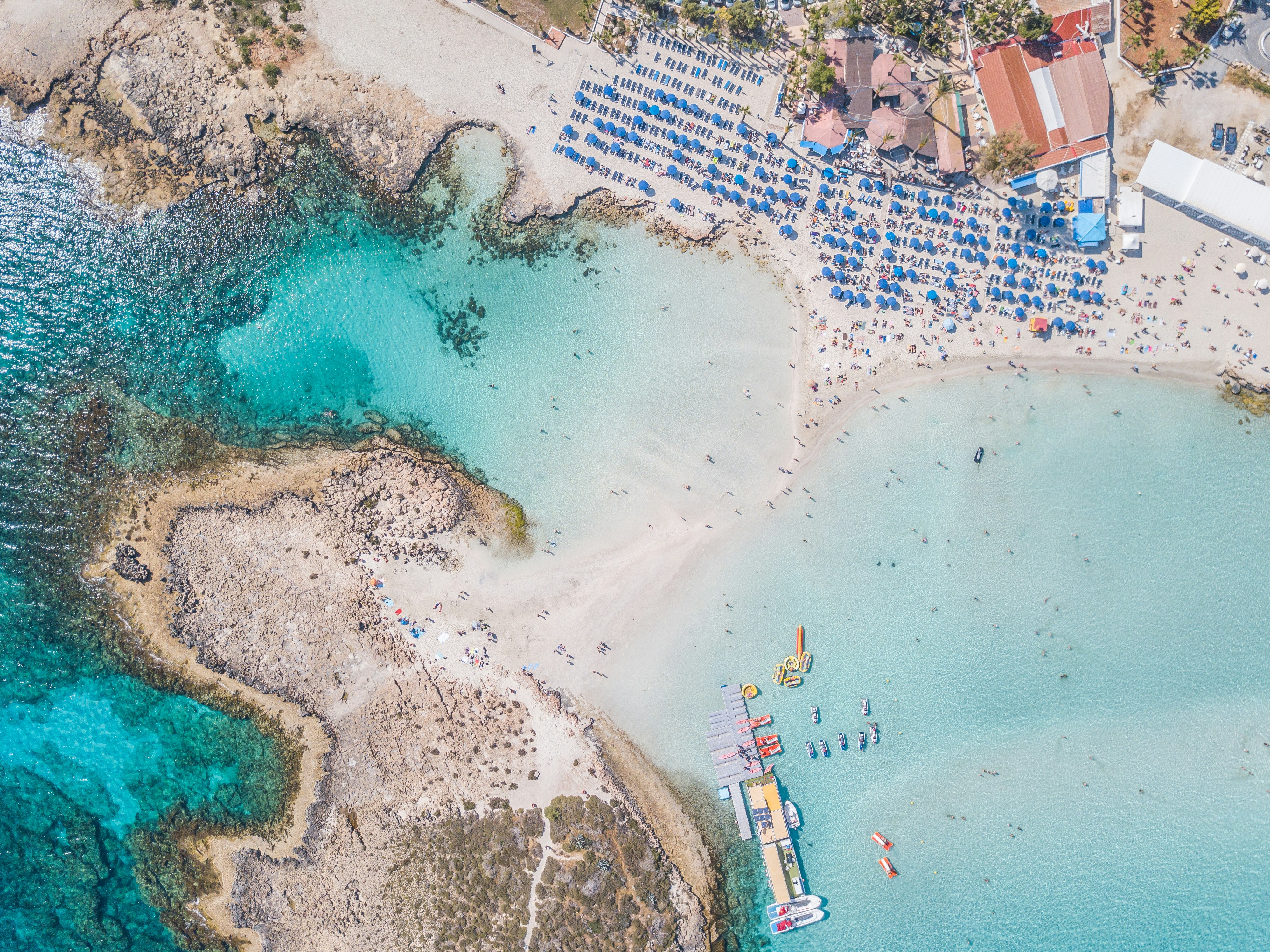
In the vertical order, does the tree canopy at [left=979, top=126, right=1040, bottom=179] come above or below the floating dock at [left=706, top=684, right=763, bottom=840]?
above

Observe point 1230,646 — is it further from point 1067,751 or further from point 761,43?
point 761,43

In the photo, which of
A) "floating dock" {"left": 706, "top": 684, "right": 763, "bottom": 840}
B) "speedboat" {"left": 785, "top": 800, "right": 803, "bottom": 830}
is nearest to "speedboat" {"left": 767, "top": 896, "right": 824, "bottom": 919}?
"speedboat" {"left": 785, "top": 800, "right": 803, "bottom": 830}

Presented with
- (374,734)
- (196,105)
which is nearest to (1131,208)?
(374,734)

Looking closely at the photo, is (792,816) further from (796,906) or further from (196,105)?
(196,105)

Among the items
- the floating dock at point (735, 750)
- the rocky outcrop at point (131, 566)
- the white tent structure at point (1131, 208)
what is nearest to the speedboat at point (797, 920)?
the floating dock at point (735, 750)

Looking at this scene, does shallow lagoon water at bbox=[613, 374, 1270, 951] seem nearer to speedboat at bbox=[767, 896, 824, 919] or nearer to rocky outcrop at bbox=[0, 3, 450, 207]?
speedboat at bbox=[767, 896, 824, 919]
